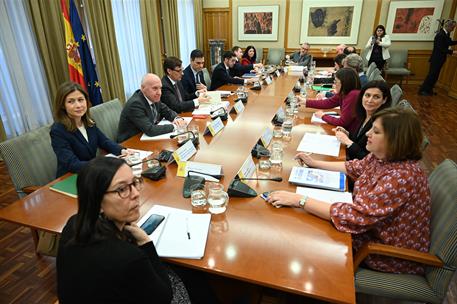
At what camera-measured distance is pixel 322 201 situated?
1372 millimetres

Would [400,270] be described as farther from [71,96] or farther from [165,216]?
[71,96]

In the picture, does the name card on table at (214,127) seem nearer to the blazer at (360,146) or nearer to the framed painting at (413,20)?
the blazer at (360,146)

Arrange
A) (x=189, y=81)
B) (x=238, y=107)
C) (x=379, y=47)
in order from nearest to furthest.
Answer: (x=238, y=107) → (x=189, y=81) → (x=379, y=47)

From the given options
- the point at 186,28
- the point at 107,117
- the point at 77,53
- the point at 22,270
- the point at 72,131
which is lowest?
the point at 22,270

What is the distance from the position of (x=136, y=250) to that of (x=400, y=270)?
120 centimetres

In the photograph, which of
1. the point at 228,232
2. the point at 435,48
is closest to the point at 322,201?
the point at 228,232

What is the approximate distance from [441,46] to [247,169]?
6.65 meters

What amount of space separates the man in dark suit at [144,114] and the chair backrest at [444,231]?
179cm

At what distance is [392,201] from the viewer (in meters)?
1.23

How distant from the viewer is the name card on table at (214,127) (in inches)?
91.5

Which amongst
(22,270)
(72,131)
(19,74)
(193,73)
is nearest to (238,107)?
(193,73)

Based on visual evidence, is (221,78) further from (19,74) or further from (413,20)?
(413,20)

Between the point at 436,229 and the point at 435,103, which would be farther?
the point at 435,103


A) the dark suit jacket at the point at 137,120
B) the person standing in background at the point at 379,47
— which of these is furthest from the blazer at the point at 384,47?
the dark suit jacket at the point at 137,120
